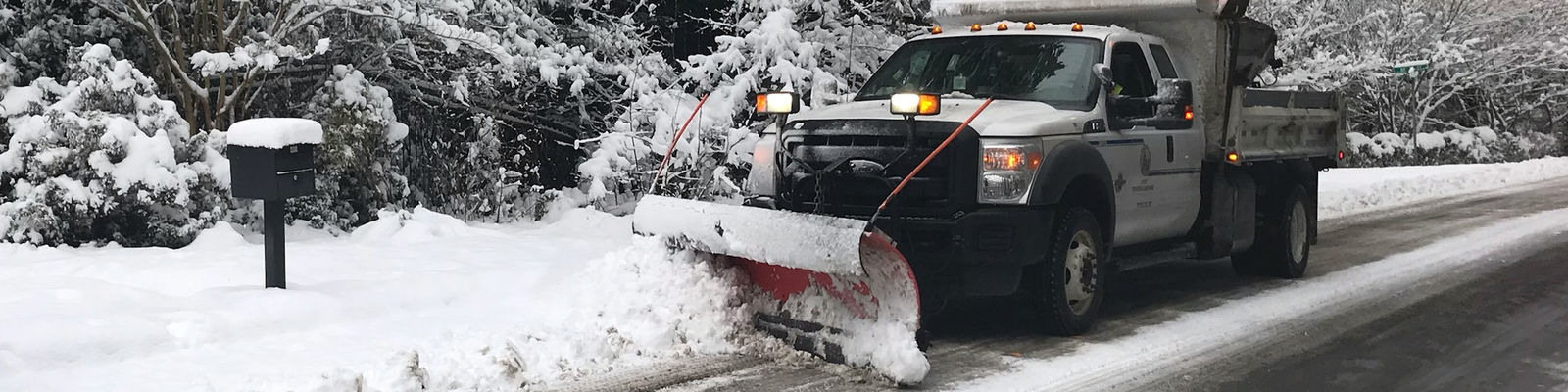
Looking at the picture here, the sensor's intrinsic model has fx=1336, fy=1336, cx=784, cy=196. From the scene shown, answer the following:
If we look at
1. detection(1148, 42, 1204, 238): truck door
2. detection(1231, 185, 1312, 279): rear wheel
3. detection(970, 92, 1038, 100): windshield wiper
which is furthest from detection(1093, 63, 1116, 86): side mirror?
detection(1231, 185, 1312, 279): rear wheel

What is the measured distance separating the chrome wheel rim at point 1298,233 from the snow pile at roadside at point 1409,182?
4855mm

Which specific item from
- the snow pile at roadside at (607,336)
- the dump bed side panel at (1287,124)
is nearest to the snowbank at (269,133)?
the snow pile at roadside at (607,336)

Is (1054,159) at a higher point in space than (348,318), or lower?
higher

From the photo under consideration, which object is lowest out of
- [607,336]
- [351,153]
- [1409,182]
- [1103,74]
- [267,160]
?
[607,336]

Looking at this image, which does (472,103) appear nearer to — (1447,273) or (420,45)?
(420,45)

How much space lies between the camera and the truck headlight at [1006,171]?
6.67 m

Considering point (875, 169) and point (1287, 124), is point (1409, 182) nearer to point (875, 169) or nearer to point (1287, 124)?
point (1287, 124)

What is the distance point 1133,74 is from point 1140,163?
0.62m

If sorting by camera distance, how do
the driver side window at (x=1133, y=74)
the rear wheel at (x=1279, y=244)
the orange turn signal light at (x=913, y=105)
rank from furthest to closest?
the rear wheel at (x=1279, y=244), the driver side window at (x=1133, y=74), the orange turn signal light at (x=913, y=105)

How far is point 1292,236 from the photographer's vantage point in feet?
31.9

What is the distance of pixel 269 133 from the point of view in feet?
24.5

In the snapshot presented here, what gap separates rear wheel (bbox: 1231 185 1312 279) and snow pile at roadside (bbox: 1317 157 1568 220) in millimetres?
5009

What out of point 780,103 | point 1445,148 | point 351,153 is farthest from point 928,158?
point 1445,148

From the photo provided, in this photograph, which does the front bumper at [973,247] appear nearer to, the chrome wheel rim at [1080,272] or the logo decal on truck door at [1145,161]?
the chrome wheel rim at [1080,272]
